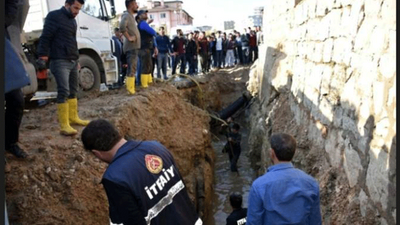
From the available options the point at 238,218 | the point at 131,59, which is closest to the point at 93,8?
the point at 131,59

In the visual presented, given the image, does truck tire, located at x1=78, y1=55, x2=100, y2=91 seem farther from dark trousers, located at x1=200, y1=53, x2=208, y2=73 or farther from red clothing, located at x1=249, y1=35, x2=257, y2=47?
red clothing, located at x1=249, y1=35, x2=257, y2=47

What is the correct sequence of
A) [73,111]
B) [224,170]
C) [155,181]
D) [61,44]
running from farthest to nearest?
[224,170] < [73,111] < [61,44] < [155,181]

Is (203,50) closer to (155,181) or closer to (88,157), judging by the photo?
(88,157)

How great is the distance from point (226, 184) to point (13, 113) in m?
6.30

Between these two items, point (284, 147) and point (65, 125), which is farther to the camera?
point (65, 125)

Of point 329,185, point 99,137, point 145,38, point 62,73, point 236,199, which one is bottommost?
point 236,199

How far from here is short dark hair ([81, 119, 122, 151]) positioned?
7.30 ft

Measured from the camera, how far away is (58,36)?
4.57 m

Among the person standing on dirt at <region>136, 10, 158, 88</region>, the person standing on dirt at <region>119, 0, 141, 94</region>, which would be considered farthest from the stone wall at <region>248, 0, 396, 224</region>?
the person standing on dirt at <region>119, 0, 141, 94</region>

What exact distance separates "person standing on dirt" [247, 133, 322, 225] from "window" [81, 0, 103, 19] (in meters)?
6.90

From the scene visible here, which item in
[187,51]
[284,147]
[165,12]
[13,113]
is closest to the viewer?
[284,147]

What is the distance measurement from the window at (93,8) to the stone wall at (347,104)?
15.0ft

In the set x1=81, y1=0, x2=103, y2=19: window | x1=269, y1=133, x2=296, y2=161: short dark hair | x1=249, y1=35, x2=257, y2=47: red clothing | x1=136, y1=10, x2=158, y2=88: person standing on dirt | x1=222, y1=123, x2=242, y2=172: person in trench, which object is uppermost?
x1=81, y1=0, x2=103, y2=19: window

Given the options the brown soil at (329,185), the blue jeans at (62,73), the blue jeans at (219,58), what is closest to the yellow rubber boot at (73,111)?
the blue jeans at (62,73)
